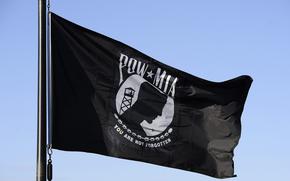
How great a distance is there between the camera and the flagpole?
10.2 meters

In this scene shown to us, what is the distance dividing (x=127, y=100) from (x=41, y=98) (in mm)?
2402

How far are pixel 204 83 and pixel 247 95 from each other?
1107 millimetres

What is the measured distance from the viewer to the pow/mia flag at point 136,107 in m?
11.7

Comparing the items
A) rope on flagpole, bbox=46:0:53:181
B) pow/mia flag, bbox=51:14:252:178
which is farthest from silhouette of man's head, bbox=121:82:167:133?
rope on flagpole, bbox=46:0:53:181

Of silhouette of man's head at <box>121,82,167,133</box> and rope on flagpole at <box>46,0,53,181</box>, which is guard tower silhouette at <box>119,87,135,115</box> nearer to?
silhouette of man's head at <box>121,82,167,133</box>

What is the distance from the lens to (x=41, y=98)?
10398 millimetres

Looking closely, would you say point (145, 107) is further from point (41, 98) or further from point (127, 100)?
point (41, 98)

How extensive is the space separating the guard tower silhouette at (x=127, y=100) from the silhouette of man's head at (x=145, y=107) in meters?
0.07

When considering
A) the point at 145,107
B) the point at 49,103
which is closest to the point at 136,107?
the point at 145,107

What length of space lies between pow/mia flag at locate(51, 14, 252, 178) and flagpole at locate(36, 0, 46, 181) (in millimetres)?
826

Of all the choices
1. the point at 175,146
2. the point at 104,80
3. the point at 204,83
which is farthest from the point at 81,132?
the point at 204,83

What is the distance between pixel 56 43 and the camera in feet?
38.4

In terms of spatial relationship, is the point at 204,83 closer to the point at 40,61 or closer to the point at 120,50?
the point at 120,50

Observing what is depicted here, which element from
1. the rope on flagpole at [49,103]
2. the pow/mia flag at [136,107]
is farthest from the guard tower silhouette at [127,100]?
the rope on flagpole at [49,103]
